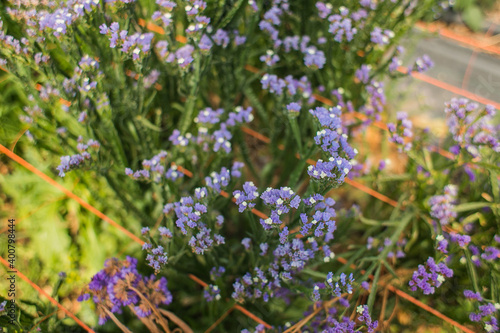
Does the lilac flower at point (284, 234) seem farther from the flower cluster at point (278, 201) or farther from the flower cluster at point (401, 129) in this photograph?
the flower cluster at point (401, 129)

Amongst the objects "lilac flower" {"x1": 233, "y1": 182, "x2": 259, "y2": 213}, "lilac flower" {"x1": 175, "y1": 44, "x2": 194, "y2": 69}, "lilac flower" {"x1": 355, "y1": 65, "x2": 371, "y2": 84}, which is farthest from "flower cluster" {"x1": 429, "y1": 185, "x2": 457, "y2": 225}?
"lilac flower" {"x1": 175, "y1": 44, "x2": 194, "y2": 69}

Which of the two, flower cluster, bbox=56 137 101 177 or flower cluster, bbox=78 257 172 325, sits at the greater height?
flower cluster, bbox=56 137 101 177

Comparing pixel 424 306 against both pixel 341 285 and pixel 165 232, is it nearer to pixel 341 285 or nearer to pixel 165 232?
pixel 341 285

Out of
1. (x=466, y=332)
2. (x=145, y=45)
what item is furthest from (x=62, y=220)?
(x=466, y=332)

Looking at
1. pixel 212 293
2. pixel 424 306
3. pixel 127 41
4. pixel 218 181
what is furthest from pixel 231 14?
pixel 424 306

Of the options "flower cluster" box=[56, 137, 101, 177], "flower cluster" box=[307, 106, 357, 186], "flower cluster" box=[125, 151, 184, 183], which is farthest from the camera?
"flower cluster" box=[125, 151, 184, 183]

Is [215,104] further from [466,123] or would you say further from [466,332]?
[466,332]

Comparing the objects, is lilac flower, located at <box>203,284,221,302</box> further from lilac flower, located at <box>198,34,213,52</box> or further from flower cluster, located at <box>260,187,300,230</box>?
lilac flower, located at <box>198,34,213,52</box>
